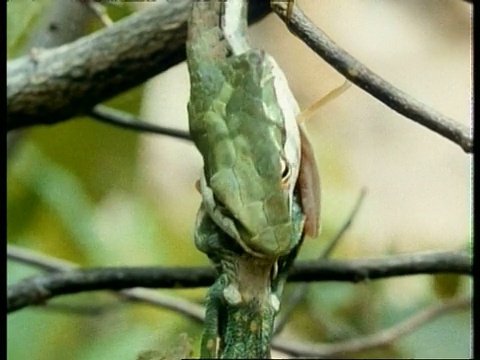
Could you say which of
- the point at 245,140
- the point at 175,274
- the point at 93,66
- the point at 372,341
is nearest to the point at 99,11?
the point at 93,66

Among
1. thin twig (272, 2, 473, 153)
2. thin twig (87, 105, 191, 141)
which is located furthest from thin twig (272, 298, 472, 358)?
thin twig (272, 2, 473, 153)

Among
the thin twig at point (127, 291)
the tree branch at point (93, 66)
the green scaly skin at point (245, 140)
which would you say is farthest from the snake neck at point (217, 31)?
the thin twig at point (127, 291)

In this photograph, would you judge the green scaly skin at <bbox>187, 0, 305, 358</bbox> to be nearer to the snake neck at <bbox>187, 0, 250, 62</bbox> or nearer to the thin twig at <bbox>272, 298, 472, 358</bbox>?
the snake neck at <bbox>187, 0, 250, 62</bbox>

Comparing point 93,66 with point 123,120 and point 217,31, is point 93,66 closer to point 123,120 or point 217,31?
point 123,120

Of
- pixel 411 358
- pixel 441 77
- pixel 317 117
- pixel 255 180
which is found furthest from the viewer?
pixel 441 77

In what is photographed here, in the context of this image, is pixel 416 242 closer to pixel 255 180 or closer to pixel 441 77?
pixel 441 77
